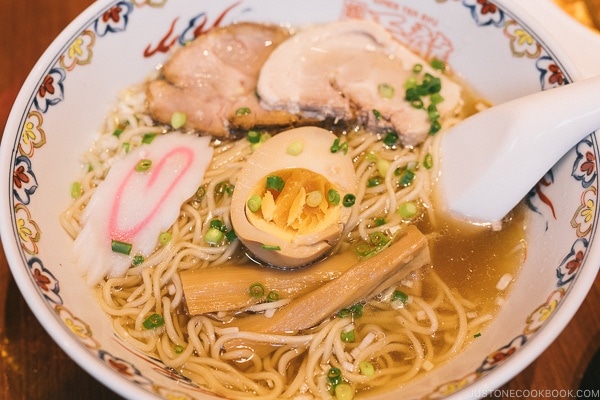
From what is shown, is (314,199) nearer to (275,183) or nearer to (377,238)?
(275,183)

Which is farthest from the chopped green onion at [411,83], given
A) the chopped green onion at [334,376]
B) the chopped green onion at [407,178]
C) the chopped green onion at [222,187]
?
the chopped green onion at [334,376]

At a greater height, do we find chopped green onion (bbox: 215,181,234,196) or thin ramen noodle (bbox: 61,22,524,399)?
chopped green onion (bbox: 215,181,234,196)

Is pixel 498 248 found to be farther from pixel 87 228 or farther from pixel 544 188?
pixel 87 228

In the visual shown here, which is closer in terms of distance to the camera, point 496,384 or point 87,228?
point 496,384

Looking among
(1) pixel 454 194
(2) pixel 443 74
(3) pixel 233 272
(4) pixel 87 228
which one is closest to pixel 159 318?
(3) pixel 233 272

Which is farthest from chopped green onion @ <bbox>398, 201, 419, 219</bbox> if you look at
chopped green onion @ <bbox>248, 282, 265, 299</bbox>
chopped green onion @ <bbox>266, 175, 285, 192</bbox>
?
chopped green onion @ <bbox>248, 282, 265, 299</bbox>

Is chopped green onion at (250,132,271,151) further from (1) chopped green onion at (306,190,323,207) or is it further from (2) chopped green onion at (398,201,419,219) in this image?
(2) chopped green onion at (398,201,419,219)
